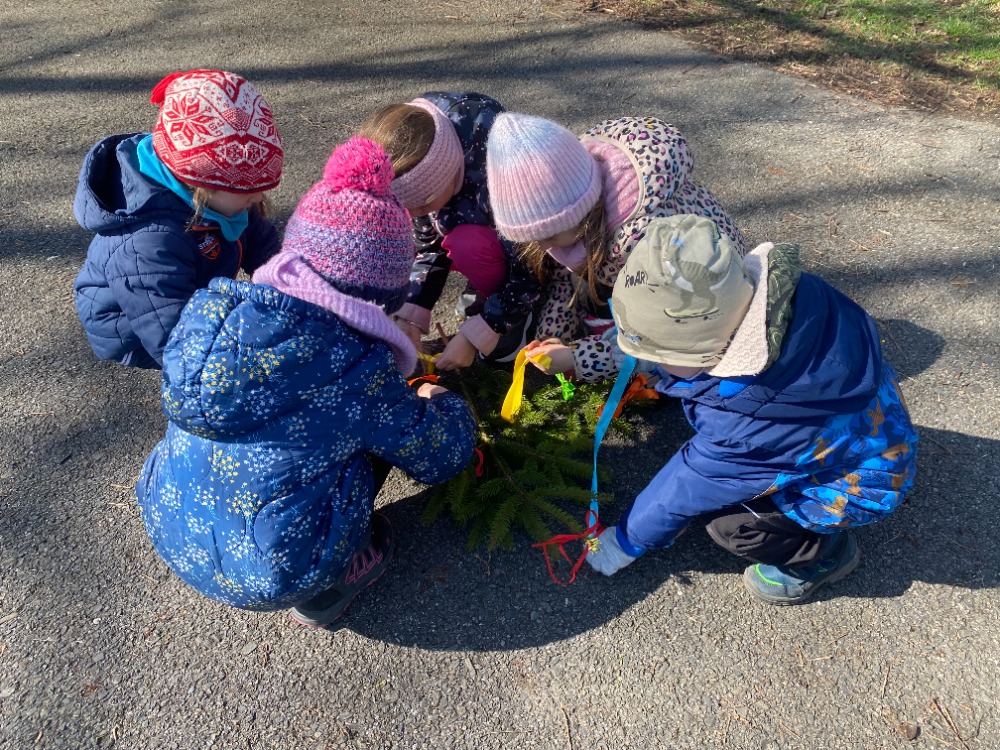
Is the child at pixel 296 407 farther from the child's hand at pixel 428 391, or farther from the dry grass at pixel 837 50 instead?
the dry grass at pixel 837 50

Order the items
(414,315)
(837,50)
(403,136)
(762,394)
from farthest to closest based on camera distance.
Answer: (837,50)
(414,315)
(403,136)
(762,394)

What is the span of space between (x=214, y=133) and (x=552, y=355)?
1426 millimetres

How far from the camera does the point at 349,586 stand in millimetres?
2314

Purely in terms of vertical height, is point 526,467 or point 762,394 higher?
point 762,394

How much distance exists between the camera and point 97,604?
242 cm

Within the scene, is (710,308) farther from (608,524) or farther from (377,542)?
(377,542)

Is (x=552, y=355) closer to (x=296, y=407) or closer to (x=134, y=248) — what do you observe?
(x=296, y=407)

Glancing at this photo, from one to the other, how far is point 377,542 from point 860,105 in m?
4.30

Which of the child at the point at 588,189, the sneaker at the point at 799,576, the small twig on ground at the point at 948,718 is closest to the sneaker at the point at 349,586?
the child at the point at 588,189

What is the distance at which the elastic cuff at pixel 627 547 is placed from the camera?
7.72 ft

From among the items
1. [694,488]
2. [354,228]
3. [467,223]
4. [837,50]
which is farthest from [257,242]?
[837,50]

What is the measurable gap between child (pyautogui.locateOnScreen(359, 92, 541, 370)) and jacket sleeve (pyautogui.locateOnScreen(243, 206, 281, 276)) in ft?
2.02

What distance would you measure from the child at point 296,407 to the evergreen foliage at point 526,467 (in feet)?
1.32

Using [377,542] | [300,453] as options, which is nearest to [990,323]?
[377,542]
